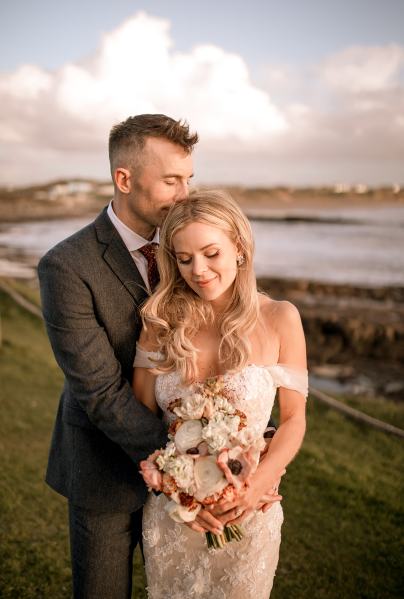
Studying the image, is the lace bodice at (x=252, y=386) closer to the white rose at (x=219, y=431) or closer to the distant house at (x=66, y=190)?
the white rose at (x=219, y=431)

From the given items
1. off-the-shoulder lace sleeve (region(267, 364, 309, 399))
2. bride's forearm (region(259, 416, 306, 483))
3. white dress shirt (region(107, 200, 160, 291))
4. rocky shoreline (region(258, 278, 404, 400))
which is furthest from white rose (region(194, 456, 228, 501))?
rocky shoreline (region(258, 278, 404, 400))

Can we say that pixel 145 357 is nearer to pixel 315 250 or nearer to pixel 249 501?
pixel 249 501

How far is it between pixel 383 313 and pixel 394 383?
5.03 meters

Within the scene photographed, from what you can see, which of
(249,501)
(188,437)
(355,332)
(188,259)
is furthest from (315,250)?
(188,437)

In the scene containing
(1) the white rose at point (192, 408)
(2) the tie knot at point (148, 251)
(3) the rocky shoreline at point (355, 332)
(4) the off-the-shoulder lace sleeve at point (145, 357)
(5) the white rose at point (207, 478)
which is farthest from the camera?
(3) the rocky shoreline at point (355, 332)

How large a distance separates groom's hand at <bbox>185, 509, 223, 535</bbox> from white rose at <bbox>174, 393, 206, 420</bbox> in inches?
15.7

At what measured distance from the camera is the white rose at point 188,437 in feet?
7.38

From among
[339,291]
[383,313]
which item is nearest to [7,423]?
[383,313]

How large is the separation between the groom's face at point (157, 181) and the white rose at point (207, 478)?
1.36 metres

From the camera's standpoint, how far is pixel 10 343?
30.1 ft

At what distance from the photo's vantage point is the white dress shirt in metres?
2.99

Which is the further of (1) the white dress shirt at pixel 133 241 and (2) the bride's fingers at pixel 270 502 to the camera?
(1) the white dress shirt at pixel 133 241

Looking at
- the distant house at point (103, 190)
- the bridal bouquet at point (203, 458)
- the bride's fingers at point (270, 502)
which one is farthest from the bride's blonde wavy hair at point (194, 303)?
the distant house at point (103, 190)

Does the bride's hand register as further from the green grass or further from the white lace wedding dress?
the green grass
